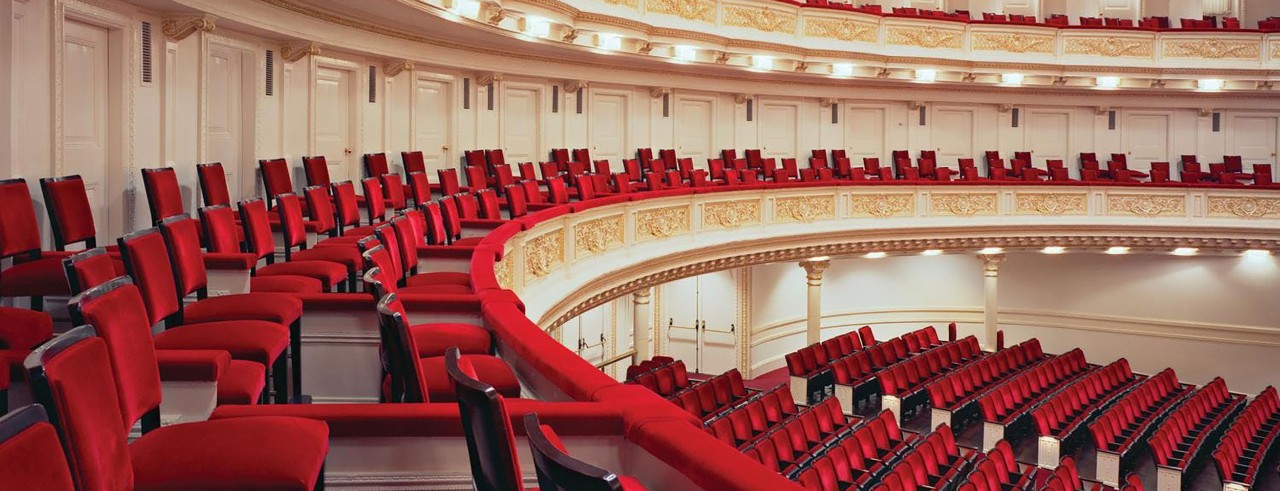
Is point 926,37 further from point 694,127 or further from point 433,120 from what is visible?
point 433,120

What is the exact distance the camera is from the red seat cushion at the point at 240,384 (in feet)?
9.84

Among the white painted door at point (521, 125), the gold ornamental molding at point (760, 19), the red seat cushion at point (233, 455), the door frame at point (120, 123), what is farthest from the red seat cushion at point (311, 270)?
the gold ornamental molding at point (760, 19)

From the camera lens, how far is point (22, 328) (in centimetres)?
318

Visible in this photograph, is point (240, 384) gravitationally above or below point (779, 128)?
below

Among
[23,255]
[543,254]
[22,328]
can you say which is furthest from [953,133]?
[22,328]

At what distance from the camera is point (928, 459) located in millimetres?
9594

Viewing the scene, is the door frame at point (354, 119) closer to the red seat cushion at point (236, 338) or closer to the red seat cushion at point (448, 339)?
the red seat cushion at point (448, 339)

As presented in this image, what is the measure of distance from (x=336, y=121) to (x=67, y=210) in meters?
5.15

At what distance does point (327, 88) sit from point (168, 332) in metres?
6.95

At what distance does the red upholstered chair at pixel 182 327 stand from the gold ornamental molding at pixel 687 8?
382 inches

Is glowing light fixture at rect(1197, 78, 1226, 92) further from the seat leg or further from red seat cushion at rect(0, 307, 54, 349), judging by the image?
red seat cushion at rect(0, 307, 54, 349)

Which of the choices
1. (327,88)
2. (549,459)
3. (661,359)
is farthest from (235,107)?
(549,459)

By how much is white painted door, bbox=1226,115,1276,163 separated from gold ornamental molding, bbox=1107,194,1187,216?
3839mm

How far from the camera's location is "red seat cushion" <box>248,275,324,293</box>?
14.9 feet
